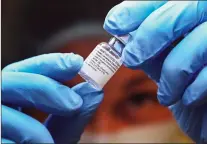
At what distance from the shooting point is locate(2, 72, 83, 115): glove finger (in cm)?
65

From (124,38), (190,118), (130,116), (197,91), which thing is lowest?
(130,116)

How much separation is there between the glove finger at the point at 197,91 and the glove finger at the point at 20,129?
0.25m

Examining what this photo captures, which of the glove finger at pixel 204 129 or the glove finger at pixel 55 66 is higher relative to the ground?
the glove finger at pixel 55 66

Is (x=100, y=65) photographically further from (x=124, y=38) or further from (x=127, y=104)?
(x=127, y=104)

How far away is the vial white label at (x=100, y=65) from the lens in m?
0.69

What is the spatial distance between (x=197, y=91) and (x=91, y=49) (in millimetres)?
537

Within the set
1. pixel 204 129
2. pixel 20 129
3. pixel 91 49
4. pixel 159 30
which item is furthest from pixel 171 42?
pixel 91 49

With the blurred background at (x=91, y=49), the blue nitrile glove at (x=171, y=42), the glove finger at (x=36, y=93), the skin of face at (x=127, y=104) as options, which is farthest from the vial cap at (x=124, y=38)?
the skin of face at (x=127, y=104)

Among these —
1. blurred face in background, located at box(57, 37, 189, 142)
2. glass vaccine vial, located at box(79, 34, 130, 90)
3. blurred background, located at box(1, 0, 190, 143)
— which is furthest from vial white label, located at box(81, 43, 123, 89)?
blurred face in background, located at box(57, 37, 189, 142)

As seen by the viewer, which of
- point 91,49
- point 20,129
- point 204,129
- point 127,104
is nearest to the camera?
point 20,129

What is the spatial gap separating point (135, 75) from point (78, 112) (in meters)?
0.61

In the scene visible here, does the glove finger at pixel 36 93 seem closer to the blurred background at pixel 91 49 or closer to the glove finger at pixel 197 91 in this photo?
the glove finger at pixel 197 91

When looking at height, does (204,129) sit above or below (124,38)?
below

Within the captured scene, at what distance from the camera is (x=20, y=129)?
2.11 ft
